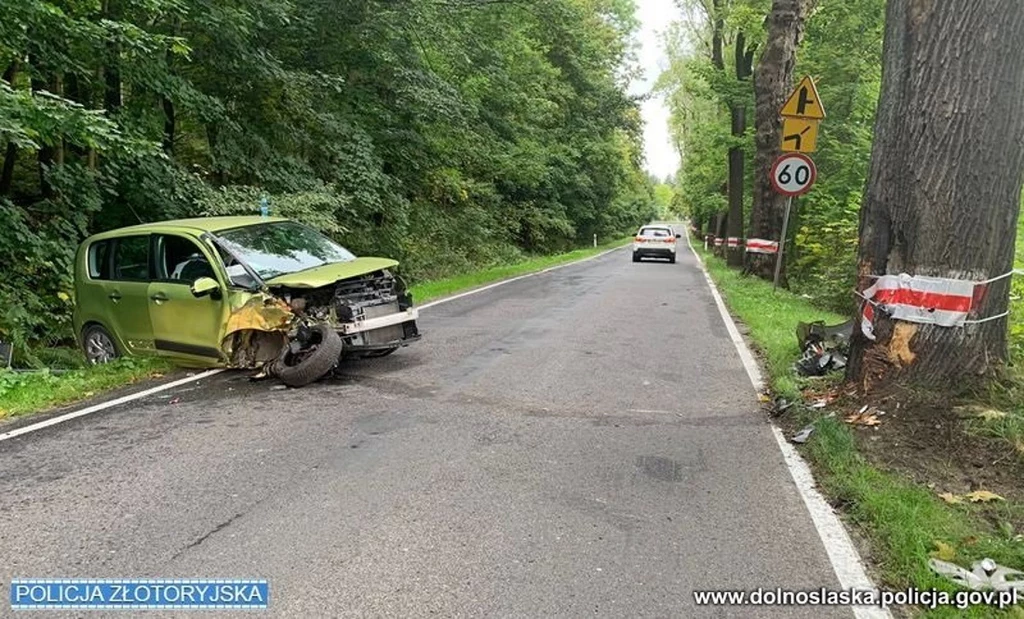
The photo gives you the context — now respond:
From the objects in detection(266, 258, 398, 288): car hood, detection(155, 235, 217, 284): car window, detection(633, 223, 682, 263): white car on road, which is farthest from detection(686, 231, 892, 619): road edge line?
detection(633, 223, 682, 263): white car on road

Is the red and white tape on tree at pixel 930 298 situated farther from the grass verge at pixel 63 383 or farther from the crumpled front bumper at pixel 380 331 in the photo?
the grass verge at pixel 63 383

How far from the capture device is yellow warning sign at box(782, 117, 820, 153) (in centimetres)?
1221

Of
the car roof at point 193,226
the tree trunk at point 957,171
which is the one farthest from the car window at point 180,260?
the tree trunk at point 957,171

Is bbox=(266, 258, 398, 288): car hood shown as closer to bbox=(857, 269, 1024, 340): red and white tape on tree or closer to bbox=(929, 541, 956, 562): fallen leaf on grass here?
bbox=(857, 269, 1024, 340): red and white tape on tree

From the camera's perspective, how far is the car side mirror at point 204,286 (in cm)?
678

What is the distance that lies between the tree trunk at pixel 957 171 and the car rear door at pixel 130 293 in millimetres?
7270

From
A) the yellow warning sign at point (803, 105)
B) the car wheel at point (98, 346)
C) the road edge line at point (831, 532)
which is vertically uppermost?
the yellow warning sign at point (803, 105)

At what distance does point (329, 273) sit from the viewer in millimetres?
7172

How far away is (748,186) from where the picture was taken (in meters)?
29.4

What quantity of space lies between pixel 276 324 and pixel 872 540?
5.45 meters

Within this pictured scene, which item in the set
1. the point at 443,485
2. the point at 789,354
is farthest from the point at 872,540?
the point at 789,354

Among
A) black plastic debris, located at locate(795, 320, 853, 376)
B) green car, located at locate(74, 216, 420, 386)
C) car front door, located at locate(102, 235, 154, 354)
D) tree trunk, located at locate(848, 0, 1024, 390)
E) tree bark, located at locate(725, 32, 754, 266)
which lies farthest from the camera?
tree bark, located at locate(725, 32, 754, 266)

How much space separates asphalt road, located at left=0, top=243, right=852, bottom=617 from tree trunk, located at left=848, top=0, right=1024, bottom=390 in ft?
4.58

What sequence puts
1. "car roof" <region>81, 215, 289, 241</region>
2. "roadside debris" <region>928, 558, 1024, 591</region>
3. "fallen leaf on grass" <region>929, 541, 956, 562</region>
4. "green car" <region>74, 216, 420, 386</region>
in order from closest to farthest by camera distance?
"roadside debris" <region>928, 558, 1024, 591</region>, "fallen leaf on grass" <region>929, 541, 956, 562</region>, "green car" <region>74, 216, 420, 386</region>, "car roof" <region>81, 215, 289, 241</region>
